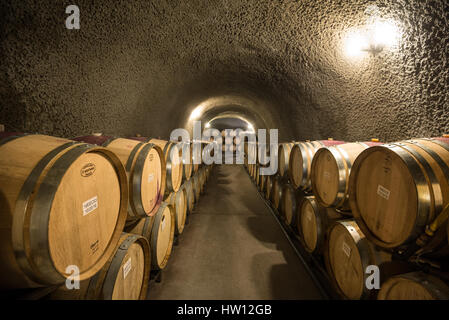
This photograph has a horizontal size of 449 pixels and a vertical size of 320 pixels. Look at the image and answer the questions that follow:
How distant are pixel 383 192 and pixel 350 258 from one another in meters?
0.78

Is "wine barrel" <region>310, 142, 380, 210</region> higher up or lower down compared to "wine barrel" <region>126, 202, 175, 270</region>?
higher up

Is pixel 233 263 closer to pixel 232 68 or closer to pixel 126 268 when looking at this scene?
pixel 126 268

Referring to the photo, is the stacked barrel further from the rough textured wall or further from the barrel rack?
the rough textured wall

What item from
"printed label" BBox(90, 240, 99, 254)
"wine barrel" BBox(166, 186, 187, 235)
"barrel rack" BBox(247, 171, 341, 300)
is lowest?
"barrel rack" BBox(247, 171, 341, 300)

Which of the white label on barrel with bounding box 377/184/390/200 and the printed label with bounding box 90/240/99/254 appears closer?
the printed label with bounding box 90/240/99/254

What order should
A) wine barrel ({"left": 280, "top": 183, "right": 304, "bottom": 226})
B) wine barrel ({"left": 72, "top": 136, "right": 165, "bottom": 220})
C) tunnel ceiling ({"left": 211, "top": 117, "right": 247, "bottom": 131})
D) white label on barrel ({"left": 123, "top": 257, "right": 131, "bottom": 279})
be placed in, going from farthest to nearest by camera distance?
1. tunnel ceiling ({"left": 211, "top": 117, "right": 247, "bottom": 131})
2. wine barrel ({"left": 280, "top": 183, "right": 304, "bottom": 226})
3. wine barrel ({"left": 72, "top": 136, "right": 165, "bottom": 220})
4. white label on barrel ({"left": 123, "top": 257, "right": 131, "bottom": 279})

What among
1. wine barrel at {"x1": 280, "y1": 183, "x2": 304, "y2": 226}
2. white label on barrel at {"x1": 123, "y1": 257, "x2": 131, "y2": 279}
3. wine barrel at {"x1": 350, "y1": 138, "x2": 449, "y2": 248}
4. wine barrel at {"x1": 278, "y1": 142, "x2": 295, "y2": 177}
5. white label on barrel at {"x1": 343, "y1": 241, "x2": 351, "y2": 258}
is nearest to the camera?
wine barrel at {"x1": 350, "y1": 138, "x2": 449, "y2": 248}

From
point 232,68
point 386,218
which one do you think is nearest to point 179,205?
point 386,218

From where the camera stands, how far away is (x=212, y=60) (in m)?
4.11

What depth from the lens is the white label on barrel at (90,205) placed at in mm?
1124

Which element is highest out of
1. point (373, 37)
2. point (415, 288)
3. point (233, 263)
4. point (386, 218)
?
point (373, 37)

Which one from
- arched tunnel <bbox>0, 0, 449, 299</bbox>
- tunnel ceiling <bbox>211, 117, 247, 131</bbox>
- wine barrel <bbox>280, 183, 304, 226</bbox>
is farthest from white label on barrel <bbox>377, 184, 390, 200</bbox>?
tunnel ceiling <bbox>211, 117, 247, 131</bbox>

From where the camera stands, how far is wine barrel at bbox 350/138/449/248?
1111 millimetres
